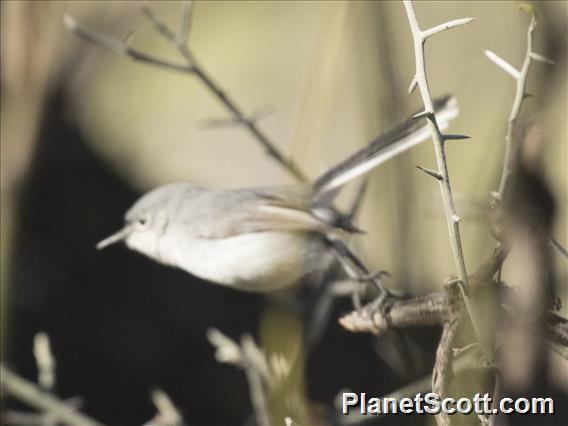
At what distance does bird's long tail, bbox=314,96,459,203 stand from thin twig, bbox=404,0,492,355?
0.34 metres

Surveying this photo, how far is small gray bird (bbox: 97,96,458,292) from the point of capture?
186 centimetres

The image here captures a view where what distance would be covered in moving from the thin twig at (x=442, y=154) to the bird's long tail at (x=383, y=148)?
1.10 ft

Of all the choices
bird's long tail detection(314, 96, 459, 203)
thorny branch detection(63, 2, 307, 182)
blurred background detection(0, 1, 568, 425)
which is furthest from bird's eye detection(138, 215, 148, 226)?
thorny branch detection(63, 2, 307, 182)

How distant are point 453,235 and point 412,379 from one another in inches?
32.9

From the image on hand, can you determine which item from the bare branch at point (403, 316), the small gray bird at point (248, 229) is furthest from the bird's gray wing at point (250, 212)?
the bare branch at point (403, 316)

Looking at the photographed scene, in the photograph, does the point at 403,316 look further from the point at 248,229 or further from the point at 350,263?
the point at 248,229

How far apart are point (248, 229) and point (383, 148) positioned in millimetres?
613

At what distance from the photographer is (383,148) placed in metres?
1.52

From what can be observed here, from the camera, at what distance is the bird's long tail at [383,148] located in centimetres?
138

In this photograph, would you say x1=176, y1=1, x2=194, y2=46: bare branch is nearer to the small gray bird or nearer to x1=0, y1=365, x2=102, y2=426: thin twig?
the small gray bird

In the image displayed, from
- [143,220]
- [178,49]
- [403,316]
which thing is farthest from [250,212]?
[403,316]

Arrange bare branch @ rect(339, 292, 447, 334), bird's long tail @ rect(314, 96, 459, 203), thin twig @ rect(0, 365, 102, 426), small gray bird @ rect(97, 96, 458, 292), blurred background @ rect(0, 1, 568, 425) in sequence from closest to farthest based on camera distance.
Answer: bare branch @ rect(339, 292, 447, 334) → bird's long tail @ rect(314, 96, 459, 203) → thin twig @ rect(0, 365, 102, 426) → small gray bird @ rect(97, 96, 458, 292) → blurred background @ rect(0, 1, 568, 425)

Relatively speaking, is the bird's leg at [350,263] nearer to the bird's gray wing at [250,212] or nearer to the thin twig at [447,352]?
the bird's gray wing at [250,212]

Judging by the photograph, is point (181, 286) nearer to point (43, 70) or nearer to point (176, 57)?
point (176, 57)
